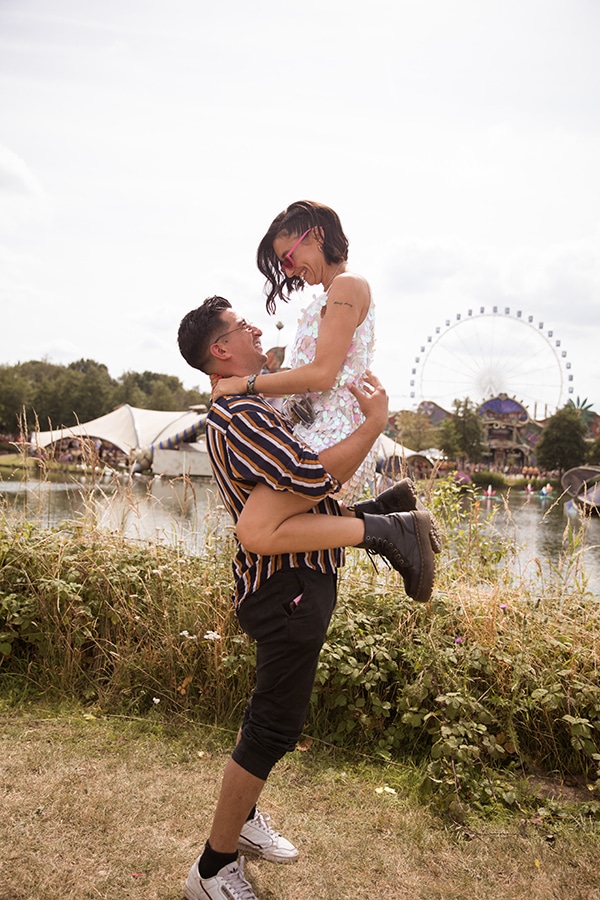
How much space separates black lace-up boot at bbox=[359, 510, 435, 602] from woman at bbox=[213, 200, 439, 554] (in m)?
0.11

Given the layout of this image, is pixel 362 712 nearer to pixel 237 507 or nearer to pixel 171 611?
pixel 171 611

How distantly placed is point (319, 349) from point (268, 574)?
619mm

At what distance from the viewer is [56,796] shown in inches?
94.7

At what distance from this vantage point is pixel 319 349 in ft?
6.57

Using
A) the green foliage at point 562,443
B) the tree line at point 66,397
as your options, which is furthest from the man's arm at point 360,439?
the green foliage at point 562,443

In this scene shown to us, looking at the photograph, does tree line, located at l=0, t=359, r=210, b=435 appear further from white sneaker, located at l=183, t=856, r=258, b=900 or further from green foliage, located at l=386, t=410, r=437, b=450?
white sneaker, located at l=183, t=856, r=258, b=900

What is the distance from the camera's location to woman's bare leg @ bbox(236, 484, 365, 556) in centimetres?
184

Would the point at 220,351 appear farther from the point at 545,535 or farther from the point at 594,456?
the point at 594,456

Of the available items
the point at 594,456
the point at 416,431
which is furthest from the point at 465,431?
the point at 594,456

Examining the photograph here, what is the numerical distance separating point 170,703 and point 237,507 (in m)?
1.55

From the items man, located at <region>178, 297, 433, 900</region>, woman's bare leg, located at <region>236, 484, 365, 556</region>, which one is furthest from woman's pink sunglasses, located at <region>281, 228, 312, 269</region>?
woman's bare leg, located at <region>236, 484, 365, 556</region>

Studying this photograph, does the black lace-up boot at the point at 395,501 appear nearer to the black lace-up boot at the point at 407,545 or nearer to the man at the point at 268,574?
the black lace-up boot at the point at 407,545

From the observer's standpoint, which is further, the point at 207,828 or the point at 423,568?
the point at 207,828

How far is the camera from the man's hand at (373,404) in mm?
2066
